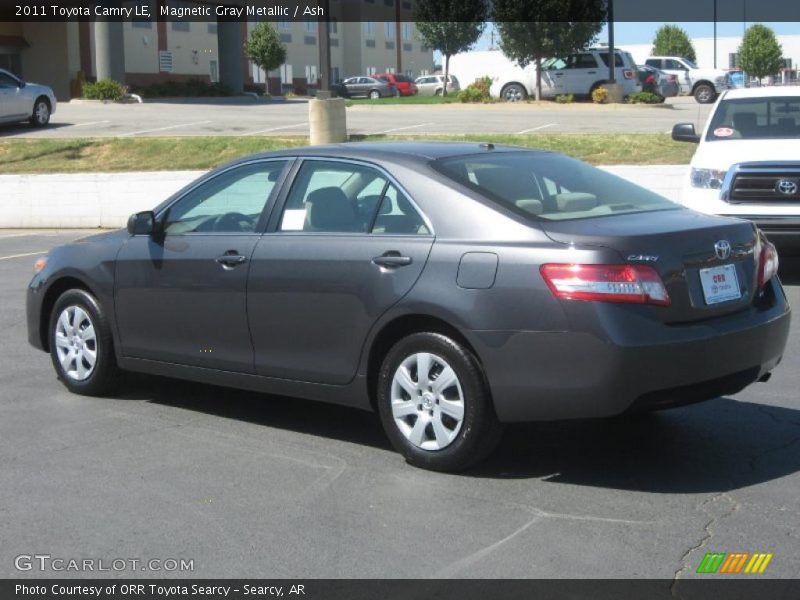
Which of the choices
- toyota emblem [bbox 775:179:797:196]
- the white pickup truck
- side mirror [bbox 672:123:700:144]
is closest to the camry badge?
toyota emblem [bbox 775:179:797:196]

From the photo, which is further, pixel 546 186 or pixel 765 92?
pixel 765 92

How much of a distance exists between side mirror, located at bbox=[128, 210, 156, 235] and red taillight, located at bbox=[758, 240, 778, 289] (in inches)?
136

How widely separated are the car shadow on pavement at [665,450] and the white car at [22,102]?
24158 mm

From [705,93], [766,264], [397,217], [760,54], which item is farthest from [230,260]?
[760,54]

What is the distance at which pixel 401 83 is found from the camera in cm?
6022

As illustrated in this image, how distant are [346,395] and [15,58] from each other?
47743 millimetres

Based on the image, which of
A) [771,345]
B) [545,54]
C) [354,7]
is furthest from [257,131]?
[354,7]

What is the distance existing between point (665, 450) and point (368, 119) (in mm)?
26758

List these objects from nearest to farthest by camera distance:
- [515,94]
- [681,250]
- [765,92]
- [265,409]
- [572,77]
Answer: [681,250]
[265,409]
[765,92]
[572,77]
[515,94]

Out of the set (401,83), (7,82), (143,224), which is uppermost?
(401,83)

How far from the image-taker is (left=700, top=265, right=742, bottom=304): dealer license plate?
5410 millimetres

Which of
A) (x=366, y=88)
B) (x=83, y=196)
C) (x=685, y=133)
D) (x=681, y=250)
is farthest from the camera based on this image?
(x=366, y=88)

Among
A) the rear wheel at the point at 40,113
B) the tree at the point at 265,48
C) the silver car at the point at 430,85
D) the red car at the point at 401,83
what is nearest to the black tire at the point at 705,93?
the red car at the point at 401,83

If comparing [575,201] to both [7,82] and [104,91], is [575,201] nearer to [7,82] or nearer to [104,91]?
[7,82]
